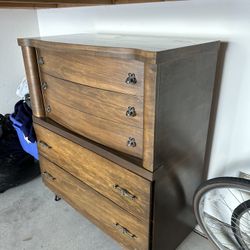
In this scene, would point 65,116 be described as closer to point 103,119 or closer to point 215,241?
point 103,119

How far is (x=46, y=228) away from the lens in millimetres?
1583

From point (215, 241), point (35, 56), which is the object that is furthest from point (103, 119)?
point (215, 241)

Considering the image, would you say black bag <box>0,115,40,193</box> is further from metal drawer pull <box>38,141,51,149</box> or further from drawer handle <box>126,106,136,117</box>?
drawer handle <box>126,106,136,117</box>

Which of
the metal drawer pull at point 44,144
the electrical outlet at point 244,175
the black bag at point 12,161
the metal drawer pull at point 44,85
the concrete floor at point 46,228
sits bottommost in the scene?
the concrete floor at point 46,228

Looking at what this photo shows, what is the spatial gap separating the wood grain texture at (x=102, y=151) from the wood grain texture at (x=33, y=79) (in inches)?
2.6

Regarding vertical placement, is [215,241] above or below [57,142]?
below

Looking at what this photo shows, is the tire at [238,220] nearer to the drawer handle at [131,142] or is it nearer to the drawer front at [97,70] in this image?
the drawer handle at [131,142]

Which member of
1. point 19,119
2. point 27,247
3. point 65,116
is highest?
point 65,116

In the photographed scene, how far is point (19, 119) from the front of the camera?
178 cm

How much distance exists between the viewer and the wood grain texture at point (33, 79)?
4.33 ft

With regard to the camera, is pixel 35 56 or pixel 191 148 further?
pixel 35 56

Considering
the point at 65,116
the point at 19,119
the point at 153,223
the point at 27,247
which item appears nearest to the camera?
the point at 153,223

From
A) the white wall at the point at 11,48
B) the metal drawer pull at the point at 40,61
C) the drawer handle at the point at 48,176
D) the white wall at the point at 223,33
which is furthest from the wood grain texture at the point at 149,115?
the white wall at the point at 11,48

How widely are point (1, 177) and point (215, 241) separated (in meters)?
1.48
